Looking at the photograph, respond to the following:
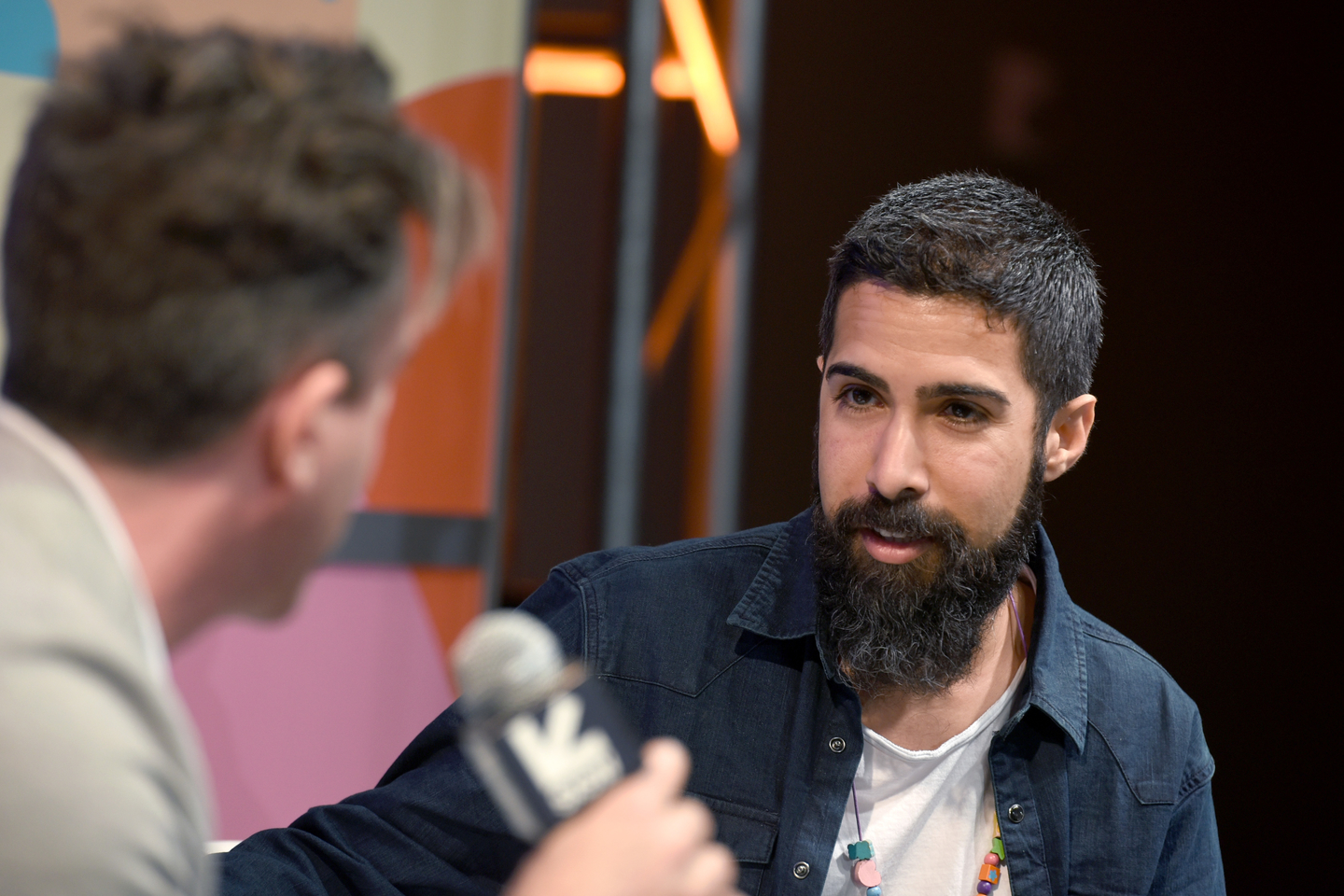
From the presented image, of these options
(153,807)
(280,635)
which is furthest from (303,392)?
(280,635)

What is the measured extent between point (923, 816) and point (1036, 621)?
32 centimetres

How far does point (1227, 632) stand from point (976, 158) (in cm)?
116

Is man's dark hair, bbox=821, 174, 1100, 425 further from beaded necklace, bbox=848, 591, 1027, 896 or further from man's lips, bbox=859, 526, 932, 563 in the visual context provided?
beaded necklace, bbox=848, 591, 1027, 896

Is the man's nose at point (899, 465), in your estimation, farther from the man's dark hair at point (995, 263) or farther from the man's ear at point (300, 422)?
the man's ear at point (300, 422)

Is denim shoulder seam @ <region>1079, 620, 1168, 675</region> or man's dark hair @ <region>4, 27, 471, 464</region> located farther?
denim shoulder seam @ <region>1079, 620, 1168, 675</region>

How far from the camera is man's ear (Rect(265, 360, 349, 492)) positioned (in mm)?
732

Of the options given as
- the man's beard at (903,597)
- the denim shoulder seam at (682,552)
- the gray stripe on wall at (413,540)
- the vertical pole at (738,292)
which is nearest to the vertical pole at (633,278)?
the vertical pole at (738,292)

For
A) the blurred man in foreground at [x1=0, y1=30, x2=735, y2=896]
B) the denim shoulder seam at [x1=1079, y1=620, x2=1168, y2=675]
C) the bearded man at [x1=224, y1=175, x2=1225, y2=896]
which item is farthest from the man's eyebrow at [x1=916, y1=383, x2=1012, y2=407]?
the blurred man in foreground at [x1=0, y1=30, x2=735, y2=896]

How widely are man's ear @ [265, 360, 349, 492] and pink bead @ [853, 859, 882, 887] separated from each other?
3.05ft

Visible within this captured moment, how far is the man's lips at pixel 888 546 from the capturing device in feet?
4.85

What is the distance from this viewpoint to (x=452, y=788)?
1385 millimetres

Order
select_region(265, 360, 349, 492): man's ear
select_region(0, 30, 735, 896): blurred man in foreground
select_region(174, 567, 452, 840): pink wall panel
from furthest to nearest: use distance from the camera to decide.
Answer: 1. select_region(174, 567, 452, 840): pink wall panel
2. select_region(265, 360, 349, 492): man's ear
3. select_region(0, 30, 735, 896): blurred man in foreground

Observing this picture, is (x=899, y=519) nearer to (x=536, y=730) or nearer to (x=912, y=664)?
(x=912, y=664)

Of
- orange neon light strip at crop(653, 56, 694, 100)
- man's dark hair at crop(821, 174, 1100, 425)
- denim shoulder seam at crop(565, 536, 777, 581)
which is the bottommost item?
denim shoulder seam at crop(565, 536, 777, 581)
